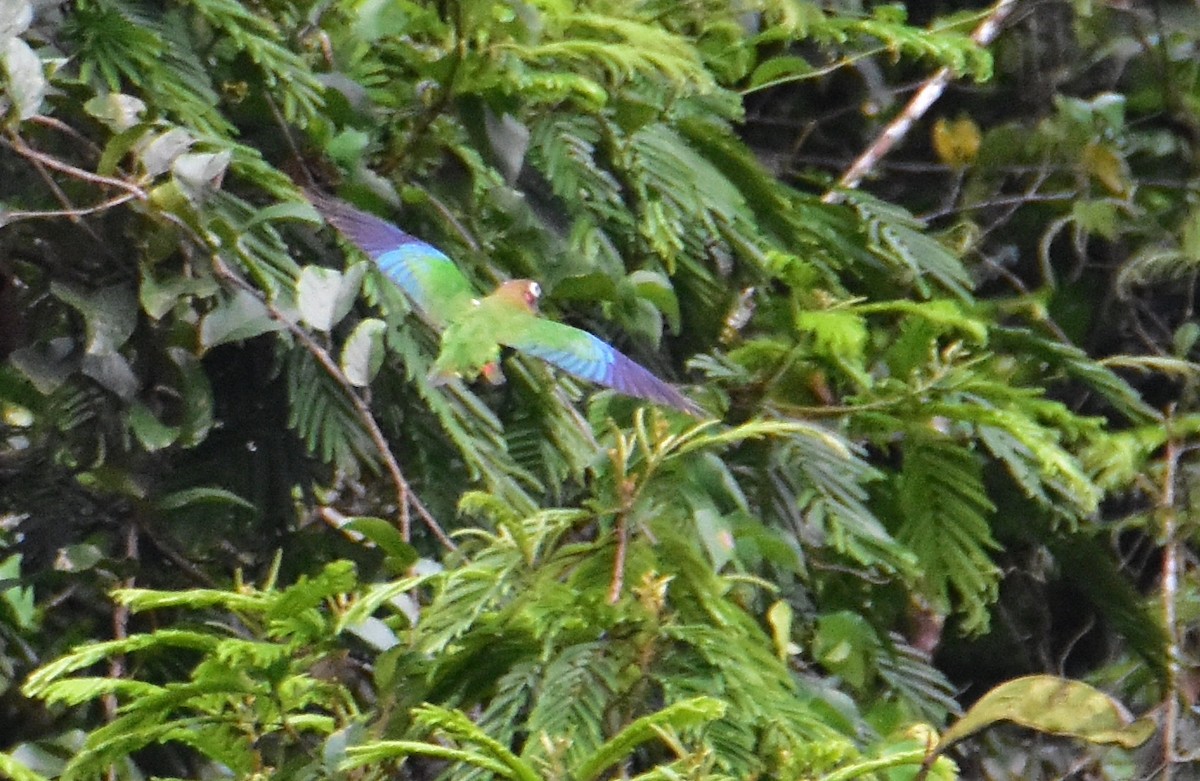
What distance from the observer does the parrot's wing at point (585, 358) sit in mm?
1117

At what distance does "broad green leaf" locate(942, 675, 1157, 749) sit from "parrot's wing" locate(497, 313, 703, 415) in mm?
453

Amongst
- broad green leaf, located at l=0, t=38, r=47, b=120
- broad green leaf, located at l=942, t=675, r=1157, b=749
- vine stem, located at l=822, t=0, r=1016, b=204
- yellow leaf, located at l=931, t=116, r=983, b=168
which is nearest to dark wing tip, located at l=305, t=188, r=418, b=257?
broad green leaf, located at l=0, t=38, r=47, b=120

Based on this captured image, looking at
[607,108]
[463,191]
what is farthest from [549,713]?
[607,108]

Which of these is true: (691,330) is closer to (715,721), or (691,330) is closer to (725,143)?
(725,143)

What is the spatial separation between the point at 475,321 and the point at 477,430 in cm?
10

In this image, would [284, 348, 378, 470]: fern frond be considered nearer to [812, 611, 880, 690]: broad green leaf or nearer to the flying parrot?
the flying parrot

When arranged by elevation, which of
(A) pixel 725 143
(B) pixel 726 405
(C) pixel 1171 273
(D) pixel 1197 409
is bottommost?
(D) pixel 1197 409

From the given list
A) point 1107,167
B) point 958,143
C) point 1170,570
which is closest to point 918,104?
point 958,143

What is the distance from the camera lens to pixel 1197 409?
217cm

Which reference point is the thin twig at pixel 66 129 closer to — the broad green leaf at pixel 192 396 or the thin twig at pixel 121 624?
the broad green leaf at pixel 192 396

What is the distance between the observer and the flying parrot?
1.12 metres

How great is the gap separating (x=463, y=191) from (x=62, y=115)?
12.4 inches

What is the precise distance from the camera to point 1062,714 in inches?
26.0

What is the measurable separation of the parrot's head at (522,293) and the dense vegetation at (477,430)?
0.07 meters
